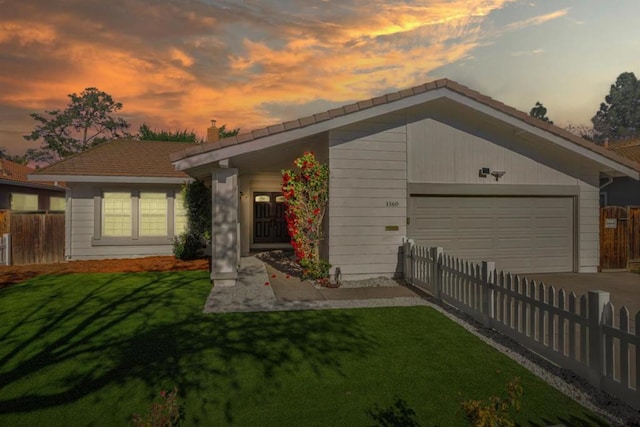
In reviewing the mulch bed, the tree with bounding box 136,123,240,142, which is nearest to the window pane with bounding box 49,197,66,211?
the mulch bed

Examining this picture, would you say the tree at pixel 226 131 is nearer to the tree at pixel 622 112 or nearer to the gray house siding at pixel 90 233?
the gray house siding at pixel 90 233

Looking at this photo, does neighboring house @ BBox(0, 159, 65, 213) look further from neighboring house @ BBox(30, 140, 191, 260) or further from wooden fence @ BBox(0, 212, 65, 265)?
neighboring house @ BBox(30, 140, 191, 260)

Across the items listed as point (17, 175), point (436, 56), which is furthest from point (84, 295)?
point (17, 175)

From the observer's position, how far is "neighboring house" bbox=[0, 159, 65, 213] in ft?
54.7

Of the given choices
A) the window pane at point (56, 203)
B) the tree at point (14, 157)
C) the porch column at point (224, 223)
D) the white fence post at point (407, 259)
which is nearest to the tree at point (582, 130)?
the white fence post at point (407, 259)

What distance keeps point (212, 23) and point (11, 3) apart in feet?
19.1

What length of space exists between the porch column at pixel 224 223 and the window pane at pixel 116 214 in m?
7.01

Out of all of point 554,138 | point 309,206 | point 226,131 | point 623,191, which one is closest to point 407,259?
point 309,206

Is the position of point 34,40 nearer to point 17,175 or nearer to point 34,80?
point 34,80

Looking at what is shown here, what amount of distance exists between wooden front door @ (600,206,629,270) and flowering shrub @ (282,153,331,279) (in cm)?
879

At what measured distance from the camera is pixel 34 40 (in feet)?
39.8

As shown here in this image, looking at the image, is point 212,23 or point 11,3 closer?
point 11,3

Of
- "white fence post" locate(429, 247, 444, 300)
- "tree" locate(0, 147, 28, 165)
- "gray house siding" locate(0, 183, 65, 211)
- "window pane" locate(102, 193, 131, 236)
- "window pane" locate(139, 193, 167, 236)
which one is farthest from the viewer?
"tree" locate(0, 147, 28, 165)

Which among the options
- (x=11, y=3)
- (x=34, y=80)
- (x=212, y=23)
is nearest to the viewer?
(x=11, y=3)
